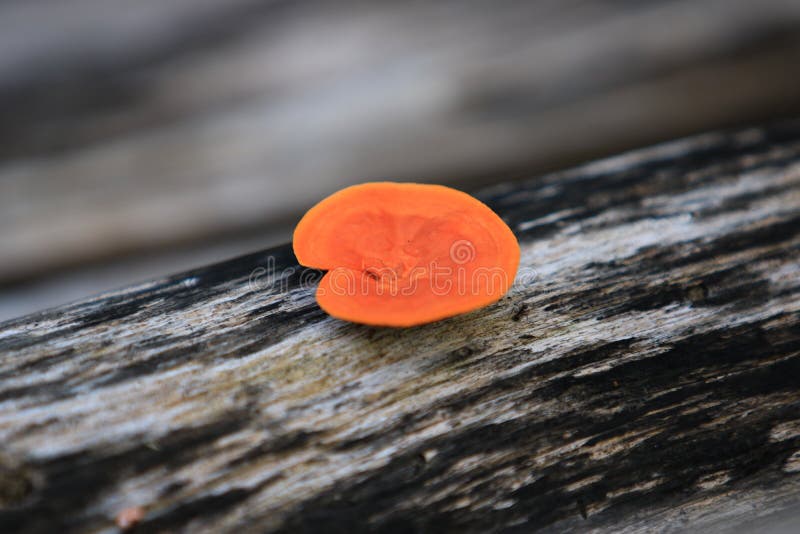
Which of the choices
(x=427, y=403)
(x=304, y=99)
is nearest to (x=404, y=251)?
(x=427, y=403)

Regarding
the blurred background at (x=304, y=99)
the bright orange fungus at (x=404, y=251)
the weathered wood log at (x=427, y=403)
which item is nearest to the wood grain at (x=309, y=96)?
the blurred background at (x=304, y=99)

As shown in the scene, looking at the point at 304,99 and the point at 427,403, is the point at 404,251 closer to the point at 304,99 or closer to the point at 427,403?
the point at 427,403

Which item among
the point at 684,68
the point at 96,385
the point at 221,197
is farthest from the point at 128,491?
the point at 684,68

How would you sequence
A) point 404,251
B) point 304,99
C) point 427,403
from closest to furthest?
point 427,403 → point 404,251 → point 304,99

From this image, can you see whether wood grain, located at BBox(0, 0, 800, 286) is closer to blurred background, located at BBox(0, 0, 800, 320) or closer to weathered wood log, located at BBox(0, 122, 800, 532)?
blurred background, located at BBox(0, 0, 800, 320)

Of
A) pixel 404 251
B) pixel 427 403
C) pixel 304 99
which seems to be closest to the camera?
pixel 427 403

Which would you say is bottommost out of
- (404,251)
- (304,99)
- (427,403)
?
(427,403)

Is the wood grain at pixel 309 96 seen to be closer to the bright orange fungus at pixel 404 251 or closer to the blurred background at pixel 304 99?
the blurred background at pixel 304 99

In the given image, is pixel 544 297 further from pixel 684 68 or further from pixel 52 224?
pixel 52 224
